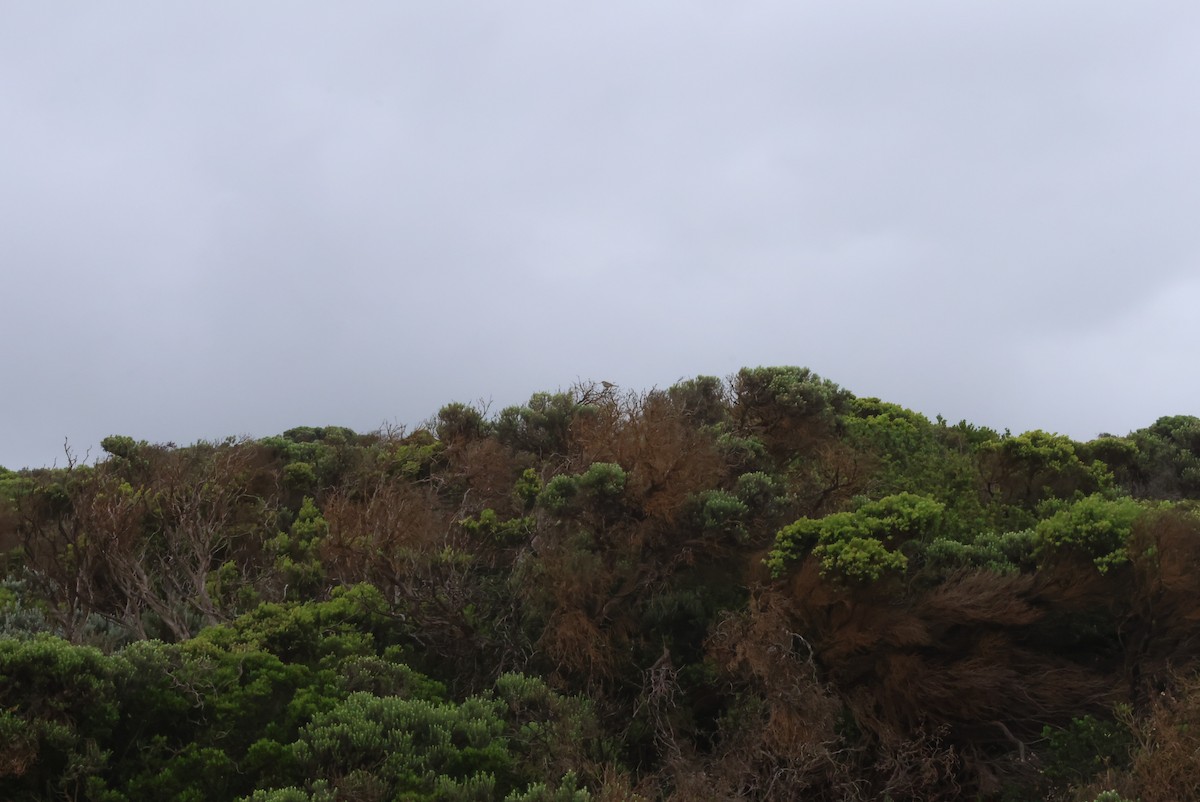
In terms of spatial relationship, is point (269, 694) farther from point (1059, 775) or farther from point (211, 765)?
point (1059, 775)

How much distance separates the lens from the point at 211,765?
793 cm

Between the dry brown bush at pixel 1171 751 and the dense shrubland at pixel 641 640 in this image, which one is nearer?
the dry brown bush at pixel 1171 751

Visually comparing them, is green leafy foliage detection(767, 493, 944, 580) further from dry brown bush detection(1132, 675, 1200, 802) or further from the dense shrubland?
dry brown bush detection(1132, 675, 1200, 802)

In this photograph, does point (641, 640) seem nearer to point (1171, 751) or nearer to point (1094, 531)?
point (1094, 531)

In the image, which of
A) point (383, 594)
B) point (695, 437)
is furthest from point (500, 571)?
point (695, 437)

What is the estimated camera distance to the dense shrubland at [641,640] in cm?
796

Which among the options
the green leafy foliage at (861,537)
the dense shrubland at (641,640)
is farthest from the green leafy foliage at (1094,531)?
the green leafy foliage at (861,537)

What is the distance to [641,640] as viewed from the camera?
441 inches

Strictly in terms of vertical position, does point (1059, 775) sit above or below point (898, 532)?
below

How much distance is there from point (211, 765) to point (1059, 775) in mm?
8389

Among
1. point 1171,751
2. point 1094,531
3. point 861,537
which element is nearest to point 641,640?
point 861,537

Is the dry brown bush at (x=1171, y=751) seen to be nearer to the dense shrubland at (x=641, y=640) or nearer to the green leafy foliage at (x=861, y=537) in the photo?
the dense shrubland at (x=641, y=640)

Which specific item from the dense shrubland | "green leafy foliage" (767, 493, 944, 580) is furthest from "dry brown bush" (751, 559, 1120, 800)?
"green leafy foliage" (767, 493, 944, 580)

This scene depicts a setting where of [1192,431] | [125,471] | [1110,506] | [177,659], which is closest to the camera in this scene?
[177,659]
